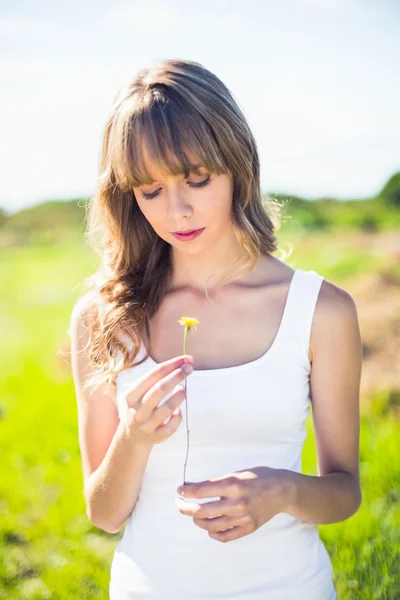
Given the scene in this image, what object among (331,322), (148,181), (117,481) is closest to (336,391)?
(331,322)

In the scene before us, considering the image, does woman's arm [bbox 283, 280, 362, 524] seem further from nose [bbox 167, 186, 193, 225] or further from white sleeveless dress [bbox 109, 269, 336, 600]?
nose [bbox 167, 186, 193, 225]

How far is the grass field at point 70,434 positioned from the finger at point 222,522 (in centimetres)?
119

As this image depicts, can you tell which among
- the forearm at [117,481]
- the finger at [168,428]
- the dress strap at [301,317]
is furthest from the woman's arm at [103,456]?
the dress strap at [301,317]

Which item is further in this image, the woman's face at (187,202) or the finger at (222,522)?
the woman's face at (187,202)

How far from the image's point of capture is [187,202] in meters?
1.74

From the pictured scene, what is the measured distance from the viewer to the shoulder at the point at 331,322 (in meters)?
1.73

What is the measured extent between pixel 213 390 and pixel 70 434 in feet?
9.21

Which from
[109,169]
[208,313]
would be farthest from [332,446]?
[109,169]

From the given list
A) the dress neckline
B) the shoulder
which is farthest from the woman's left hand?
the shoulder

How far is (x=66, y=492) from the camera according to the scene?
370 centimetres

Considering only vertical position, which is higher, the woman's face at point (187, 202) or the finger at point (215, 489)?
the woman's face at point (187, 202)

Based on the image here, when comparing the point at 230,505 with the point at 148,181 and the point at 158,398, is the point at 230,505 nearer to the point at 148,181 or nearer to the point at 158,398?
the point at 158,398

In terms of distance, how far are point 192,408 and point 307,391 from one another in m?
0.33

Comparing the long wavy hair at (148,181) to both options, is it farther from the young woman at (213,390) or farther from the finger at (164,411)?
the finger at (164,411)
